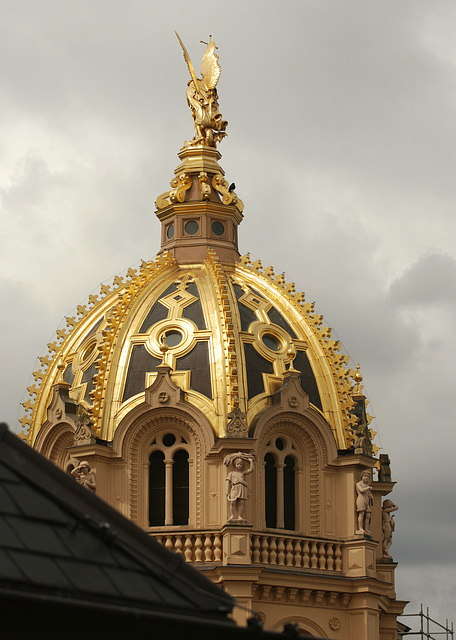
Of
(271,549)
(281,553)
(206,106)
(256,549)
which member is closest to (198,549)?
(256,549)

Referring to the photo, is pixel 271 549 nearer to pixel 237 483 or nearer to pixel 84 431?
pixel 237 483

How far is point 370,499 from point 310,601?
3.77m

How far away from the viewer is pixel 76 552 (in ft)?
36.1

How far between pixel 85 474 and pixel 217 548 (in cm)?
454

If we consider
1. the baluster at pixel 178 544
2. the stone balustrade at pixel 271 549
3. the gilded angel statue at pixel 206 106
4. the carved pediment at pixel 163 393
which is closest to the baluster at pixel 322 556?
the stone balustrade at pixel 271 549

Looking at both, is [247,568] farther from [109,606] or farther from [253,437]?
[109,606]

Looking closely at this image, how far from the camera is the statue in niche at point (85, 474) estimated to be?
42.2 metres

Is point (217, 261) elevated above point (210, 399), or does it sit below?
above

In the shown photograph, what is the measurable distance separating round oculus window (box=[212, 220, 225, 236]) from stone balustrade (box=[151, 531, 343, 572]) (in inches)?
469

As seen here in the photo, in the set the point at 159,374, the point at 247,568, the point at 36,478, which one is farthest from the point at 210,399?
the point at 36,478

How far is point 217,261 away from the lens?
47.6 meters

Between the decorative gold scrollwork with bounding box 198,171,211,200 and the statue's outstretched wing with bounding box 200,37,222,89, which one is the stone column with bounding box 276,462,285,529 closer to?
the decorative gold scrollwork with bounding box 198,171,211,200

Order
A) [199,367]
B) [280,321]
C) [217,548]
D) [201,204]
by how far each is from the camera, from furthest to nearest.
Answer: [201,204] < [280,321] < [199,367] < [217,548]

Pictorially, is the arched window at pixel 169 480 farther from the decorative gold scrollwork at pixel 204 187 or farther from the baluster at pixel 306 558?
the decorative gold scrollwork at pixel 204 187
